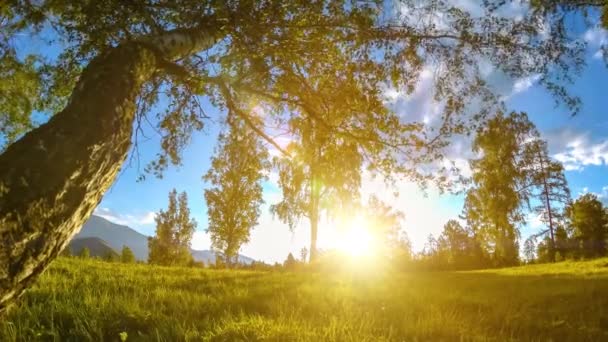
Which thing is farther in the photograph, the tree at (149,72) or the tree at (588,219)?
the tree at (588,219)

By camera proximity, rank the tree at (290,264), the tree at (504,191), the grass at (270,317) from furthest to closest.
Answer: the tree at (504,191) < the tree at (290,264) < the grass at (270,317)

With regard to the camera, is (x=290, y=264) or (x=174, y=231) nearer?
(x=290, y=264)

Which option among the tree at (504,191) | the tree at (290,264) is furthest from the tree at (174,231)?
the tree at (504,191)

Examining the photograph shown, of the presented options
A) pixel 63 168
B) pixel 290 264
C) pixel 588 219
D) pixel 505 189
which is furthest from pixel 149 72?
pixel 588 219

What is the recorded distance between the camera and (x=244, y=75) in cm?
631

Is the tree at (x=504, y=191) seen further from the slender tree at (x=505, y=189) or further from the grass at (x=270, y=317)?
the grass at (x=270, y=317)

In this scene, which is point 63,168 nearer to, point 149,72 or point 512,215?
point 149,72

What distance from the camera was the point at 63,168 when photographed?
8.68 feet

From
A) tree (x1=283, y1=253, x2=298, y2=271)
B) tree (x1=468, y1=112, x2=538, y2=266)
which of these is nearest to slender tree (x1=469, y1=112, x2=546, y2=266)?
tree (x1=468, y1=112, x2=538, y2=266)

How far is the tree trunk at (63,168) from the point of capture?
2.35 metres

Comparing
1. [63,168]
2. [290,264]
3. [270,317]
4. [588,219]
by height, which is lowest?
[290,264]

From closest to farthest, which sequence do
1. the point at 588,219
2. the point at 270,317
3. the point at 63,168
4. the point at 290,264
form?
the point at 63,168
the point at 270,317
the point at 290,264
the point at 588,219

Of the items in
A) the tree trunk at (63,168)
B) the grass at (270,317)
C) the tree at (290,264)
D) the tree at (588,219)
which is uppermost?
the tree at (588,219)

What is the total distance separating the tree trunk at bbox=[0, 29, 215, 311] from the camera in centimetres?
235
